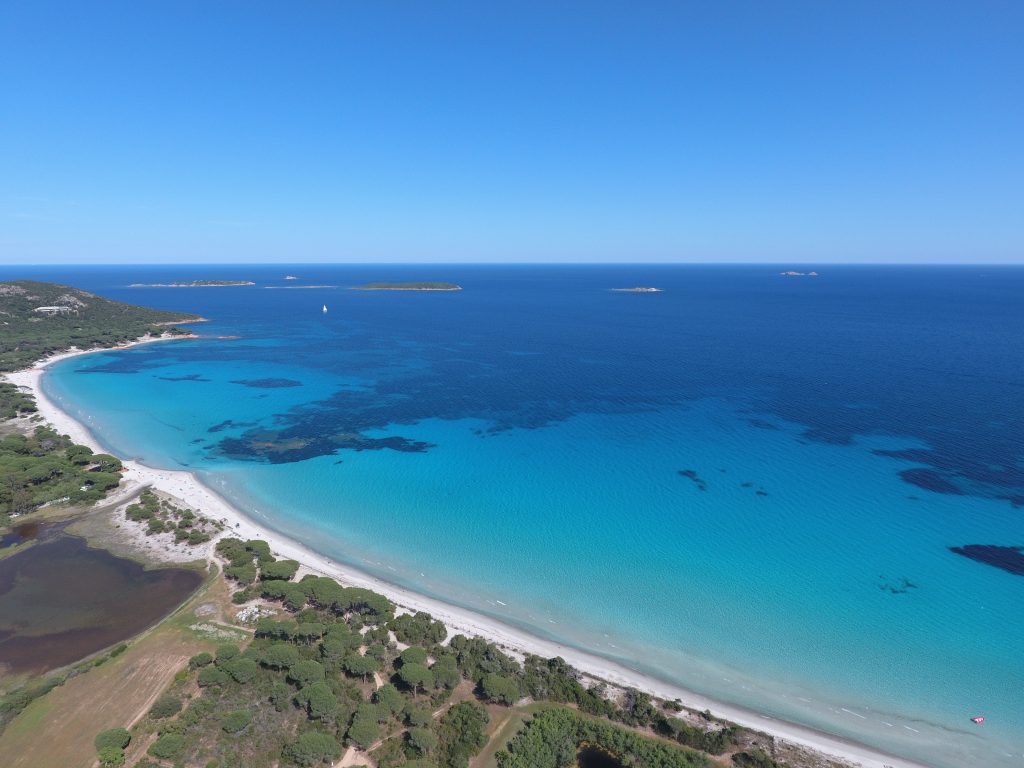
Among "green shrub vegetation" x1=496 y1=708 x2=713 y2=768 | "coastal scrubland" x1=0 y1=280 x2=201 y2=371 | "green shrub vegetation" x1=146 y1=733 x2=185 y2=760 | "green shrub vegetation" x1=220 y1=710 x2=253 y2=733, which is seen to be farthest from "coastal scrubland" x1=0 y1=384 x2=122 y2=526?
"coastal scrubland" x1=0 y1=280 x2=201 y2=371

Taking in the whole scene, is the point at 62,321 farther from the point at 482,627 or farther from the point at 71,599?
the point at 482,627

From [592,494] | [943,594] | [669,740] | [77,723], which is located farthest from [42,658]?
[943,594]

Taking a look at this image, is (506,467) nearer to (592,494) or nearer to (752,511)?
(592,494)

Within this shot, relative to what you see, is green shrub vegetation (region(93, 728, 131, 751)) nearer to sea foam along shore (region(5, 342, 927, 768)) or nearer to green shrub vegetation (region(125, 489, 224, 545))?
sea foam along shore (region(5, 342, 927, 768))

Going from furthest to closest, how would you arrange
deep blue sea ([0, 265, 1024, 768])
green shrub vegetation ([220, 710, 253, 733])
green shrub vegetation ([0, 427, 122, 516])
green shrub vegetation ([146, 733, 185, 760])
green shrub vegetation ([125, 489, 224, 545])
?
green shrub vegetation ([0, 427, 122, 516])
green shrub vegetation ([125, 489, 224, 545])
deep blue sea ([0, 265, 1024, 768])
green shrub vegetation ([220, 710, 253, 733])
green shrub vegetation ([146, 733, 185, 760])

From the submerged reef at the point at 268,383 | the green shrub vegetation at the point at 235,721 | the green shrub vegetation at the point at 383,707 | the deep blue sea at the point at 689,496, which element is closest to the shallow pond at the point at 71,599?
the green shrub vegetation at the point at 383,707

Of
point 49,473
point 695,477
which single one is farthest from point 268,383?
point 695,477

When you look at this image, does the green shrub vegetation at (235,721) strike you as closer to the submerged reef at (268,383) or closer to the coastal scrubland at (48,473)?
the coastal scrubland at (48,473)
